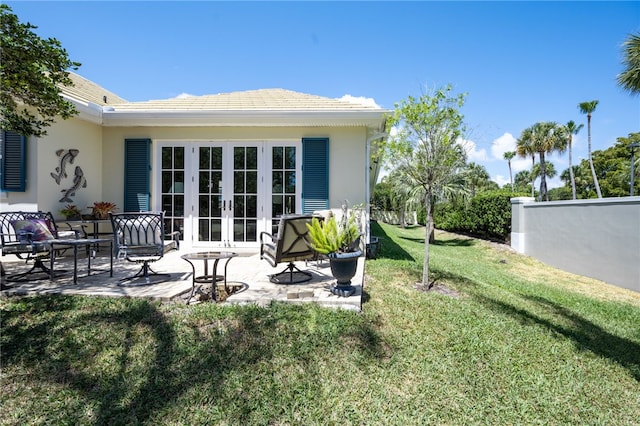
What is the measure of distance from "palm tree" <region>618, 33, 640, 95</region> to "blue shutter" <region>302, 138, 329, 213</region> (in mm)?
9160

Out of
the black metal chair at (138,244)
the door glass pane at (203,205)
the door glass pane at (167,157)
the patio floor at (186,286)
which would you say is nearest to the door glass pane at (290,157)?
the door glass pane at (203,205)

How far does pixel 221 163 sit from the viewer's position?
8094 mm

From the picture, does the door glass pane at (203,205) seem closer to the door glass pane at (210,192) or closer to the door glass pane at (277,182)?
the door glass pane at (210,192)

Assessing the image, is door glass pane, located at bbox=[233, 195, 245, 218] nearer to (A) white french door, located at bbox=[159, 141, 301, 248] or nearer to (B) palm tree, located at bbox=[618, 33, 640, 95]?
(A) white french door, located at bbox=[159, 141, 301, 248]

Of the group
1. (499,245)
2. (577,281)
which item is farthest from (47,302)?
(499,245)

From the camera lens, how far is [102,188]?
8258 millimetres

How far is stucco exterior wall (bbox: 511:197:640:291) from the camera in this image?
327 inches

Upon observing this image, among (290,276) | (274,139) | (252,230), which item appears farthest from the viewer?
(252,230)

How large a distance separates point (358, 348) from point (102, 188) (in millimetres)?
8006

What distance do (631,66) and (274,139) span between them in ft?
34.7

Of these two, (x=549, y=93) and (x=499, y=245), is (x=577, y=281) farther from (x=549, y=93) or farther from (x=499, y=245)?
(x=549, y=93)

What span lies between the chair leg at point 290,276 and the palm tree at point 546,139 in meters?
33.3

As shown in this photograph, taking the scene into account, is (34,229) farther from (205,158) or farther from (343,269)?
(343,269)

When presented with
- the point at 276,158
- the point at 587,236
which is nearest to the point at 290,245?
the point at 276,158
